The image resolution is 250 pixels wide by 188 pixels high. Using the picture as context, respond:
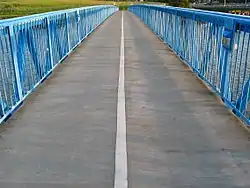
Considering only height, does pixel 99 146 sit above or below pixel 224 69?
below

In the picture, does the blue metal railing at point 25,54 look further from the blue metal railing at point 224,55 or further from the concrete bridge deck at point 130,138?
the blue metal railing at point 224,55

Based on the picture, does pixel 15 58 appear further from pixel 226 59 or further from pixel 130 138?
pixel 226 59

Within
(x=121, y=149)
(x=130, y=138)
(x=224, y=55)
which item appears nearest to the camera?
(x=121, y=149)

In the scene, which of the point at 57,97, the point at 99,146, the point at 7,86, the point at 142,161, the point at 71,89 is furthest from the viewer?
the point at 71,89

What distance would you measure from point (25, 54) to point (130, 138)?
352 cm

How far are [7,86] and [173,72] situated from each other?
16.4 feet

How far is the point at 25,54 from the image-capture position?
7324 millimetres

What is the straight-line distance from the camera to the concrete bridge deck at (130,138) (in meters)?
4.01

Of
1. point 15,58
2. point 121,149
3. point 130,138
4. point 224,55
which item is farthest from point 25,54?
point 224,55

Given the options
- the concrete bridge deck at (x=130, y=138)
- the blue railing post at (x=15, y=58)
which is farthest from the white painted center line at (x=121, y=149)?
the blue railing post at (x=15, y=58)

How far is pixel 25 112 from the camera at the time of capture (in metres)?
6.32

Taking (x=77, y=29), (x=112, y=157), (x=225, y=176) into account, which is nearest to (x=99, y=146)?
(x=112, y=157)

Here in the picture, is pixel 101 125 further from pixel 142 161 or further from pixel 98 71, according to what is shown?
pixel 98 71

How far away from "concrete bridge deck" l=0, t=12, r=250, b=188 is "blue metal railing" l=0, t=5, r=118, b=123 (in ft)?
0.99
